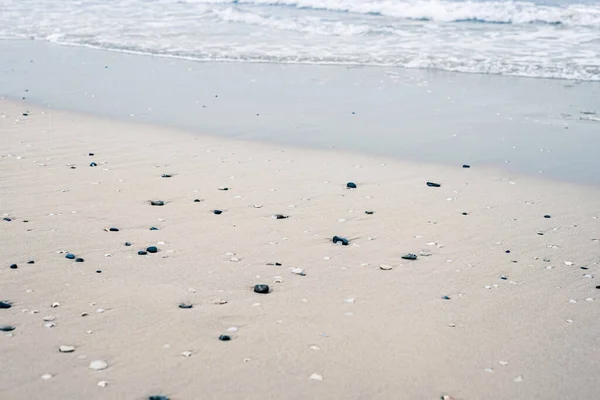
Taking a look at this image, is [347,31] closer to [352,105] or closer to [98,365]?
[352,105]

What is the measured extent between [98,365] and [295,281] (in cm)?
145

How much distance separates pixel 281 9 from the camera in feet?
74.6

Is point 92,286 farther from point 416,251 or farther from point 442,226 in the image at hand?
point 442,226

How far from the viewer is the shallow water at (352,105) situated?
7.80 metres

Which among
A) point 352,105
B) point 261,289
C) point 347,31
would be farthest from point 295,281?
point 347,31

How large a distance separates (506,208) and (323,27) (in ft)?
40.4

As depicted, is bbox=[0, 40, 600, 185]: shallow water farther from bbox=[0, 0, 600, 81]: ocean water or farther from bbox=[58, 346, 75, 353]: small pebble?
bbox=[58, 346, 75, 353]: small pebble

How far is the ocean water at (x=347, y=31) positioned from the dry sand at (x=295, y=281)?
6.35 metres

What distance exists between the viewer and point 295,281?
4.43 meters

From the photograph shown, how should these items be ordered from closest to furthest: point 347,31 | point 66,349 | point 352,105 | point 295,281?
point 66,349, point 295,281, point 352,105, point 347,31

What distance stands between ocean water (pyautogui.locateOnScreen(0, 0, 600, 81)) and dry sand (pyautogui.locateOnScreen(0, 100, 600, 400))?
635 centimetres

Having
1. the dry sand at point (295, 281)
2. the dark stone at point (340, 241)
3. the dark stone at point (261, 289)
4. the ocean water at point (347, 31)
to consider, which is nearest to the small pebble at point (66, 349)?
the dry sand at point (295, 281)

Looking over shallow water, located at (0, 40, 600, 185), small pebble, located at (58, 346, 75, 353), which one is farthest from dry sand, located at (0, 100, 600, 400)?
shallow water, located at (0, 40, 600, 185)

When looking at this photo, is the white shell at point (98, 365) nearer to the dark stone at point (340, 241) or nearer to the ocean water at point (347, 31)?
the dark stone at point (340, 241)
